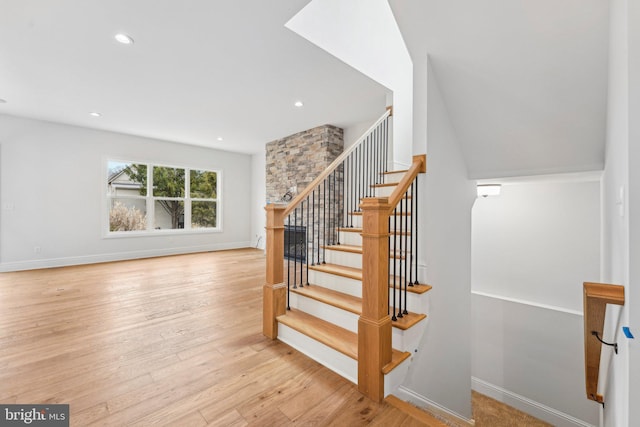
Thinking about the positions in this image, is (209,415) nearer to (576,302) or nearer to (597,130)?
(597,130)

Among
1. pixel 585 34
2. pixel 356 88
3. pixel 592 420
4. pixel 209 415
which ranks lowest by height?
pixel 592 420

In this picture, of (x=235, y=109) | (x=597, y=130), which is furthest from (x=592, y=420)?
(x=235, y=109)

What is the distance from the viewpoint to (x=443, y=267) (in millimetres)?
2301

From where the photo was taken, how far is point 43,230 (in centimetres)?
488

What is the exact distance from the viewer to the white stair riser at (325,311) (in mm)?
2100

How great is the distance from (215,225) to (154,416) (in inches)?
236

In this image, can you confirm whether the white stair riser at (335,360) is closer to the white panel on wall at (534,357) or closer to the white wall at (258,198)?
the white panel on wall at (534,357)

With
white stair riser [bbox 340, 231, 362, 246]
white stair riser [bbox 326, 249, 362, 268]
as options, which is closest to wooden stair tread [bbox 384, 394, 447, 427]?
white stair riser [bbox 326, 249, 362, 268]

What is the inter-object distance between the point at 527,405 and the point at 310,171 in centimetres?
475

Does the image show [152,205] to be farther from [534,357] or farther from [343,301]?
[534,357]

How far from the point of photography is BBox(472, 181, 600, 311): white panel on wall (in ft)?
11.1

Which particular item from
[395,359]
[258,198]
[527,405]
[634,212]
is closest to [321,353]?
[395,359]

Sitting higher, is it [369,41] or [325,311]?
[369,41]

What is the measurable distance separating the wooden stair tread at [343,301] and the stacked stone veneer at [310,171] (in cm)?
203
